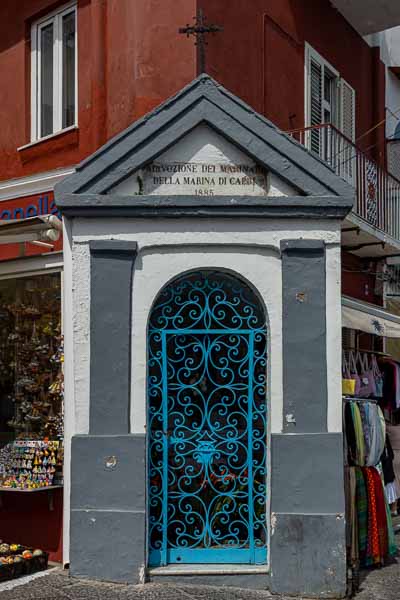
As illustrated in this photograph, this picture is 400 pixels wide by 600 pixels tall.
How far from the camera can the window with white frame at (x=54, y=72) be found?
10.1 m

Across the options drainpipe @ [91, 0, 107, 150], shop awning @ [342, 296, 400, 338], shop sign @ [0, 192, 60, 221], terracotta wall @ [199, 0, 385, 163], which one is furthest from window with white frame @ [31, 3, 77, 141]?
shop awning @ [342, 296, 400, 338]

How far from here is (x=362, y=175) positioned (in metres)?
12.4

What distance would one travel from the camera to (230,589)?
283 inches

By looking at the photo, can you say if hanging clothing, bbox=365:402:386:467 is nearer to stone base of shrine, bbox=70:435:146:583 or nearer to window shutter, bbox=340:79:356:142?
stone base of shrine, bbox=70:435:146:583

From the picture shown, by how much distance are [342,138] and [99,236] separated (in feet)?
18.4

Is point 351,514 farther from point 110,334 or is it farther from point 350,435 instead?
point 110,334

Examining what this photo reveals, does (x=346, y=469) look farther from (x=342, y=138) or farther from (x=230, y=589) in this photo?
(x=342, y=138)

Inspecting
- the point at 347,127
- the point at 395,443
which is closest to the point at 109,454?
the point at 395,443

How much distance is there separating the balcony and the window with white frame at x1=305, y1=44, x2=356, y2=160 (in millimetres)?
17

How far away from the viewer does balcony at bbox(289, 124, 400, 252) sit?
38.0 ft

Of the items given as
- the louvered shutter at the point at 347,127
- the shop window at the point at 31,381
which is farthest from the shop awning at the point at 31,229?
the louvered shutter at the point at 347,127

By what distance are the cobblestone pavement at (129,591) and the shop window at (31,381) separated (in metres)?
1.22

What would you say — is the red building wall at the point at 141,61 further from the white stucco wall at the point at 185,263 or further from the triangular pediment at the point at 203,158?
the white stucco wall at the point at 185,263

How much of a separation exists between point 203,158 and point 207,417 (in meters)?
2.34
